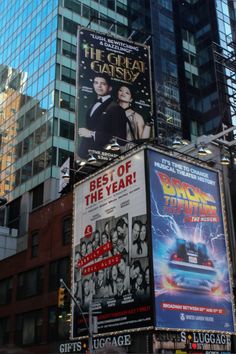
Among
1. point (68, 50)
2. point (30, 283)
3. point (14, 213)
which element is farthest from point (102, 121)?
point (14, 213)

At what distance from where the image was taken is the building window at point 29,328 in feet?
143

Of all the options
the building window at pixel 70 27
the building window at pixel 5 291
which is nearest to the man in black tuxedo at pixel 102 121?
the building window at pixel 5 291

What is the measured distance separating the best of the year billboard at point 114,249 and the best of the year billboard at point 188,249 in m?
0.87

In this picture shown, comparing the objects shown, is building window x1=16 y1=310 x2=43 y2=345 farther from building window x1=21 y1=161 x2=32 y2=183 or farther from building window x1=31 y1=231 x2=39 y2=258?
building window x1=21 y1=161 x2=32 y2=183

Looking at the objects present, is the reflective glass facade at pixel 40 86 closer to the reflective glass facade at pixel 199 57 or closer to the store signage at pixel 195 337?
the reflective glass facade at pixel 199 57

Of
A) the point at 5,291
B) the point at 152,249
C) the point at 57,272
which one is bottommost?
the point at 152,249

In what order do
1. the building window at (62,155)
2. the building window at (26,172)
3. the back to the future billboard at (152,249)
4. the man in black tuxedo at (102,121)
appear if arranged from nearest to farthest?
the back to the future billboard at (152,249)
the man in black tuxedo at (102,121)
the building window at (62,155)
the building window at (26,172)

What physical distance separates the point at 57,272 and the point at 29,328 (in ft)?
19.3

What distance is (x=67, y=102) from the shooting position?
63.8 meters

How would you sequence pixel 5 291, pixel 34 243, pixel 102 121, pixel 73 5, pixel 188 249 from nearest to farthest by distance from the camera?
pixel 188 249, pixel 102 121, pixel 34 243, pixel 5 291, pixel 73 5

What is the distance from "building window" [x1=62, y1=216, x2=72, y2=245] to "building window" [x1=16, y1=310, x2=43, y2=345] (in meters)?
6.41

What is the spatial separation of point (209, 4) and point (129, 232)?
214 feet

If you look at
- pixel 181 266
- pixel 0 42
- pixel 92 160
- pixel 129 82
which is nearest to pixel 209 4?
pixel 0 42

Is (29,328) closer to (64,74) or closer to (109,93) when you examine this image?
(109,93)
